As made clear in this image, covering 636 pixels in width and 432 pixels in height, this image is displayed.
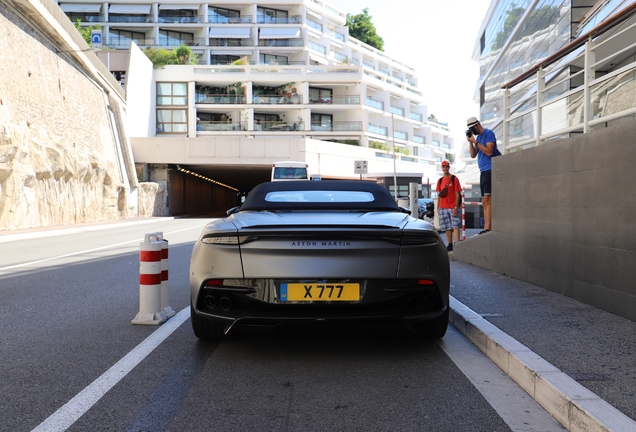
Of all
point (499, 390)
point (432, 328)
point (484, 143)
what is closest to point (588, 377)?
point (499, 390)

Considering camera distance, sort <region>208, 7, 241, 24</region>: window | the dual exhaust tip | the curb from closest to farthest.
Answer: the curb → the dual exhaust tip → <region>208, 7, 241, 24</region>: window

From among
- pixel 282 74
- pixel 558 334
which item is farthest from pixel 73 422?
pixel 282 74

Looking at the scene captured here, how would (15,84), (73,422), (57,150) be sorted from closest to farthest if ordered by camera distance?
(73,422)
(15,84)
(57,150)

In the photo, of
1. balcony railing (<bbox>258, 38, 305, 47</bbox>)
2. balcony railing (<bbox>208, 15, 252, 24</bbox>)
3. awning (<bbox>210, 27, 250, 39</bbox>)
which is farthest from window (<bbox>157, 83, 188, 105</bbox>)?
balcony railing (<bbox>258, 38, 305, 47</bbox>)

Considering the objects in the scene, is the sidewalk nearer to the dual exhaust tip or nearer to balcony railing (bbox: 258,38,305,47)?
the dual exhaust tip

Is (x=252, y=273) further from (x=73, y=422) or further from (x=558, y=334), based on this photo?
(x=558, y=334)

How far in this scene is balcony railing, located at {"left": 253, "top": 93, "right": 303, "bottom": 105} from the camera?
60.0 meters

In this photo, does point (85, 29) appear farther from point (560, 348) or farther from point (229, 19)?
point (560, 348)

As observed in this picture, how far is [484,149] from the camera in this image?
30.6 feet

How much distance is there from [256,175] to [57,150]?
30769mm

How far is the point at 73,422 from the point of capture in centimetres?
305

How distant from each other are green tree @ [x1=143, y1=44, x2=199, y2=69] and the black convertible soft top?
57.4m

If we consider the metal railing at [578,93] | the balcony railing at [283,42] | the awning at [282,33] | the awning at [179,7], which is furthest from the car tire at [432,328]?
the awning at [179,7]

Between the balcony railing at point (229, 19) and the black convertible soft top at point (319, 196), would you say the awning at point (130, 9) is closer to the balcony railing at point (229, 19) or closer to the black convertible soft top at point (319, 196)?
the balcony railing at point (229, 19)
